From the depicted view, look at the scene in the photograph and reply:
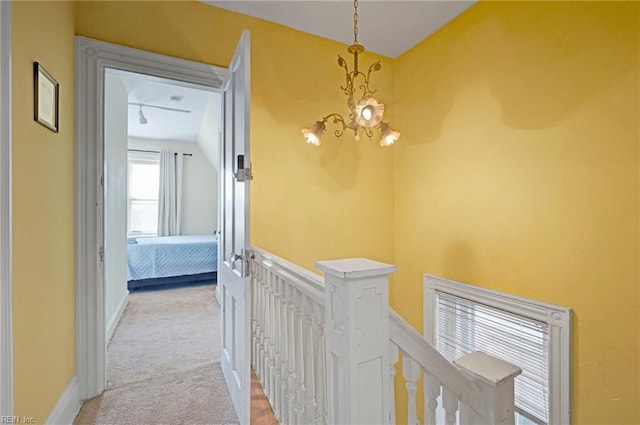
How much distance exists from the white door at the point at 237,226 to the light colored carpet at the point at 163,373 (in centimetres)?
17

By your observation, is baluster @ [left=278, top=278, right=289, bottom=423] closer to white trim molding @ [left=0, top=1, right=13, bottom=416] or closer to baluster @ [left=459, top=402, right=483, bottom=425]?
baluster @ [left=459, top=402, right=483, bottom=425]

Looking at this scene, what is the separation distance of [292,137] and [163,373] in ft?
6.32

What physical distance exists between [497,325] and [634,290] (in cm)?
79

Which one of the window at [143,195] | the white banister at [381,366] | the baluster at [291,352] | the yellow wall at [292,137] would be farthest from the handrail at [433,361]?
the window at [143,195]

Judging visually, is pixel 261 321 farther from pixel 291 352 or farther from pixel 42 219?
pixel 42 219

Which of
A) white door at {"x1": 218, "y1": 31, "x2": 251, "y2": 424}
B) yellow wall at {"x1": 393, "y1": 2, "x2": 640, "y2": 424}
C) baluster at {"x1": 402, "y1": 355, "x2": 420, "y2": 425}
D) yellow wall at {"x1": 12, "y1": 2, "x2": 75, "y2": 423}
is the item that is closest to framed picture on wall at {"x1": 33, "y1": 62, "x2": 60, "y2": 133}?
yellow wall at {"x1": 12, "y1": 2, "x2": 75, "y2": 423}

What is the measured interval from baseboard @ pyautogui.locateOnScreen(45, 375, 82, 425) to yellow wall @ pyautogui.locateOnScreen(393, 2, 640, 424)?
2328 mm

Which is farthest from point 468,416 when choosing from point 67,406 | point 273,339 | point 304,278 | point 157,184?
point 157,184

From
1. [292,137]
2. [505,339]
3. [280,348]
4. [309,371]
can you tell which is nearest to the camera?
[309,371]

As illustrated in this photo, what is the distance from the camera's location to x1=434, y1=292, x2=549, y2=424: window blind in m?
1.88

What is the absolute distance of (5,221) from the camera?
107 centimetres

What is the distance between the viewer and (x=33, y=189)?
4.27 feet

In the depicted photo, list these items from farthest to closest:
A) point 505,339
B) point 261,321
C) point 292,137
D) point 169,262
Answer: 1. point 169,262
2. point 292,137
3. point 505,339
4. point 261,321

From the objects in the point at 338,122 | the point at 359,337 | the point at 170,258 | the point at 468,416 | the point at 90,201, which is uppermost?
the point at 338,122
